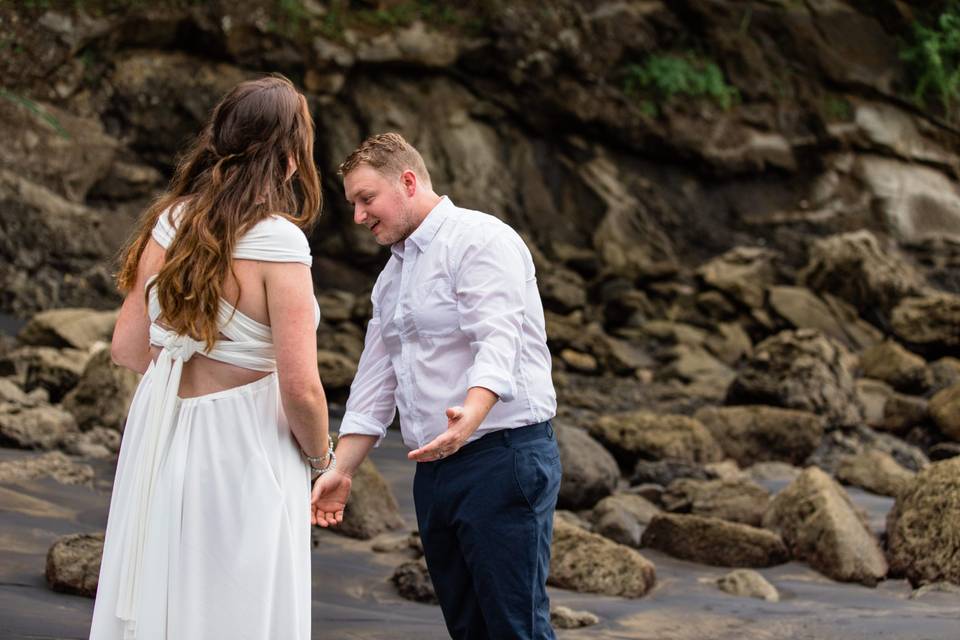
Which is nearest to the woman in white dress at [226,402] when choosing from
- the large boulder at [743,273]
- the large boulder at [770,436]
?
the large boulder at [770,436]

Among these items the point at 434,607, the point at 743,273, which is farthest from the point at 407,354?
the point at 743,273

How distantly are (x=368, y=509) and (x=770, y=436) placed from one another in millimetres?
5318

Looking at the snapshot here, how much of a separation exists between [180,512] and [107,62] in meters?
17.2

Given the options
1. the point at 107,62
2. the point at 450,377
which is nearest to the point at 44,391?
the point at 450,377

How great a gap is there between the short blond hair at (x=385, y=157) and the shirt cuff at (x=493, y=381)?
605mm

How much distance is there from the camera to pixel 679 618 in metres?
5.79

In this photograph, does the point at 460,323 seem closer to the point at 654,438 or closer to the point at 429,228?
the point at 429,228

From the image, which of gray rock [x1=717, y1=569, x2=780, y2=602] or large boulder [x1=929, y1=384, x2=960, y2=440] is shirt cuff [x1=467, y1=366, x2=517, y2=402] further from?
large boulder [x1=929, y1=384, x2=960, y2=440]

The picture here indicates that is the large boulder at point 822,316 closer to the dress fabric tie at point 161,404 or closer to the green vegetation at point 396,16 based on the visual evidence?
the green vegetation at point 396,16

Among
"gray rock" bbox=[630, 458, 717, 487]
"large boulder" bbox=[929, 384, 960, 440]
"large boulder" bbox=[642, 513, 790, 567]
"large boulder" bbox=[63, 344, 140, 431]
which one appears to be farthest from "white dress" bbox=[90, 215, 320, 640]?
"large boulder" bbox=[929, 384, 960, 440]

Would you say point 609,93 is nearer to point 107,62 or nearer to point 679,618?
point 107,62

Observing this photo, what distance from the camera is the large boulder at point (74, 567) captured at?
5.08 meters

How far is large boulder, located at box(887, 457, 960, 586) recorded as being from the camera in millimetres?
6434

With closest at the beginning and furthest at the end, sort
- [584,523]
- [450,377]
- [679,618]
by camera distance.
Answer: [450,377] → [679,618] → [584,523]
